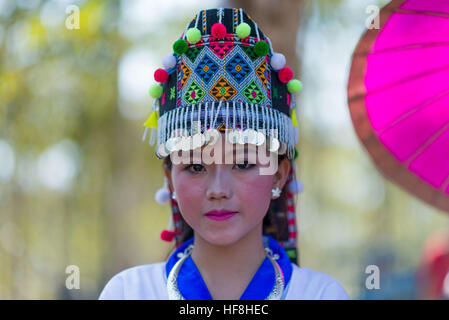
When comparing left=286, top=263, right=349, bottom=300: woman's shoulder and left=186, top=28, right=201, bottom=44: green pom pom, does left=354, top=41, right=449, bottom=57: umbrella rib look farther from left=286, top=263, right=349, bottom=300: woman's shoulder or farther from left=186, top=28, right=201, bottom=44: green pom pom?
left=286, top=263, right=349, bottom=300: woman's shoulder

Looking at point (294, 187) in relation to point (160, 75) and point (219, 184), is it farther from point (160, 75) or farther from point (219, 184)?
point (160, 75)

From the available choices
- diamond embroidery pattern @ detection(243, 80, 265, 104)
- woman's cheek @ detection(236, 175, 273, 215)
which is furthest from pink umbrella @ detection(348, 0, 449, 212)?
woman's cheek @ detection(236, 175, 273, 215)

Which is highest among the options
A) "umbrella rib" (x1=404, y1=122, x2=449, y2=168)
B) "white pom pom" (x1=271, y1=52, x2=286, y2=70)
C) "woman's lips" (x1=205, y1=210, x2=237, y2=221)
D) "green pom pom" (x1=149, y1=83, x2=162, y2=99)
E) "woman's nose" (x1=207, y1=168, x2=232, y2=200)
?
"white pom pom" (x1=271, y1=52, x2=286, y2=70)

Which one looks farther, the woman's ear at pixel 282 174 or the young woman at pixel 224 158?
the woman's ear at pixel 282 174

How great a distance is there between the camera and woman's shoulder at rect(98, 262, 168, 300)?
2480mm

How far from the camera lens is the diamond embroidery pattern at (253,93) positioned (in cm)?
240

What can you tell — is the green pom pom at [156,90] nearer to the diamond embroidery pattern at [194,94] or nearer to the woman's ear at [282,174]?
the diamond embroidery pattern at [194,94]

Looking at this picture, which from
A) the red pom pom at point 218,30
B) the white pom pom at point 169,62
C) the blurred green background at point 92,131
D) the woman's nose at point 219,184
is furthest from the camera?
the blurred green background at point 92,131

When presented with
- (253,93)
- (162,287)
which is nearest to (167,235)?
(162,287)

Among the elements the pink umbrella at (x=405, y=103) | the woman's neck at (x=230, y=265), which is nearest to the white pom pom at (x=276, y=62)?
the pink umbrella at (x=405, y=103)

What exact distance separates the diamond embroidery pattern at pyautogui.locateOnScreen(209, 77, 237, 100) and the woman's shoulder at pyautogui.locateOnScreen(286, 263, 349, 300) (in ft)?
2.93

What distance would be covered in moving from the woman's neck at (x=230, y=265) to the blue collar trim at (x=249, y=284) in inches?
1.4

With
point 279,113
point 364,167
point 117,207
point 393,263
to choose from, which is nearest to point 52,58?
point 117,207
